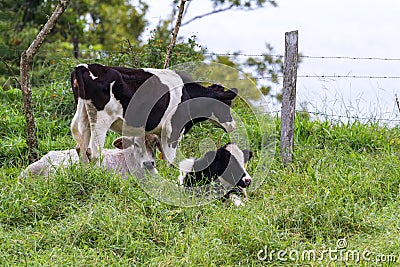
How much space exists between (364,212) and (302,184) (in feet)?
2.97

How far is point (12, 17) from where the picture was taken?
17094 mm

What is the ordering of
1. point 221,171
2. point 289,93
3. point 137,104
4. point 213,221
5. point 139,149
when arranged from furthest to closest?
point 289,93 → point 139,149 → point 137,104 → point 221,171 → point 213,221

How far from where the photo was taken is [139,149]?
6.98 metres

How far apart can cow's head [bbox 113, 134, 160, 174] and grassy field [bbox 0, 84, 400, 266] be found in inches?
9.1

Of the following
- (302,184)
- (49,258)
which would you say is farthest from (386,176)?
(49,258)

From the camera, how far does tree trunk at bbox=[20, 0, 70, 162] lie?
23.5ft

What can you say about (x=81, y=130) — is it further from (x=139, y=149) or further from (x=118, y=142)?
(x=139, y=149)


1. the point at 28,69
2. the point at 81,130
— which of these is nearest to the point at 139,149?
the point at 81,130

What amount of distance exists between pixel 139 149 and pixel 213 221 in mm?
1810

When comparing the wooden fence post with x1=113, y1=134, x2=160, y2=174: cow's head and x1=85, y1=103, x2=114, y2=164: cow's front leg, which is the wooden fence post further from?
x1=85, y1=103, x2=114, y2=164: cow's front leg

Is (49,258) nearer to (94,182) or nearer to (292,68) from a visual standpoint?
(94,182)

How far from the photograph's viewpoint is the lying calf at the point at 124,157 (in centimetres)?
680

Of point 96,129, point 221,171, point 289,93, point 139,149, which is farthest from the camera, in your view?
point 289,93

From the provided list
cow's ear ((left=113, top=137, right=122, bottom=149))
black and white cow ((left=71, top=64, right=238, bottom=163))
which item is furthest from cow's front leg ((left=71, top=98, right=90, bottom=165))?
cow's ear ((left=113, top=137, right=122, bottom=149))
